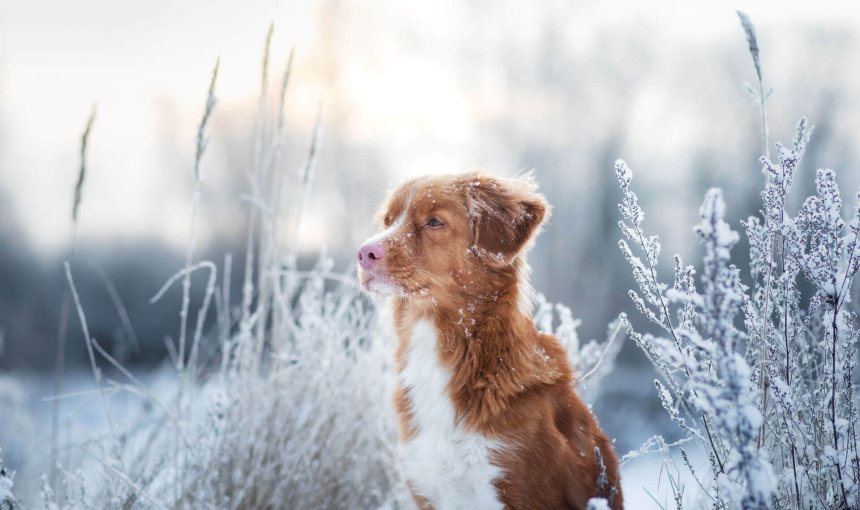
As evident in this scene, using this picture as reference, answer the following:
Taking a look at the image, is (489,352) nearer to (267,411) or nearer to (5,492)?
(267,411)

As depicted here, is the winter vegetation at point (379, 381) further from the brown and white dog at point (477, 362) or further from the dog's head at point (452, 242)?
the dog's head at point (452, 242)

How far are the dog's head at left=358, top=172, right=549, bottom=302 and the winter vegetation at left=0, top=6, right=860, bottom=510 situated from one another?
0.55 meters

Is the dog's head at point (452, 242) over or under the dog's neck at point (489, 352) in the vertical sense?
over

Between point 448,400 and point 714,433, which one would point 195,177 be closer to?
point 448,400

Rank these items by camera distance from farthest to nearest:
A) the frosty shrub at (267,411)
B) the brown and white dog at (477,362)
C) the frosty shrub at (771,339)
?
the frosty shrub at (267,411), the brown and white dog at (477,362), the frosty shrub at (771,339)

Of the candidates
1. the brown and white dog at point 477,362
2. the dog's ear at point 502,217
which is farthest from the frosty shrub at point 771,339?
the dog's ear at point 502,217

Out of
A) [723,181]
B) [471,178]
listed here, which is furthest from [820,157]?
[471,178]

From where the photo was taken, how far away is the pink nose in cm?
268

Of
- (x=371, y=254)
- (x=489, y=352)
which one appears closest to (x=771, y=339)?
(x=489, y=352)

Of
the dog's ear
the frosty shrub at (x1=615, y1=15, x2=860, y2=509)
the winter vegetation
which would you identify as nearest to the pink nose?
the dog's ear

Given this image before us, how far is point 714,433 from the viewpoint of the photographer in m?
2.30

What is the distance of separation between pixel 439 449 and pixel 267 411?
1.16 m

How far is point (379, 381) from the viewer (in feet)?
12.7

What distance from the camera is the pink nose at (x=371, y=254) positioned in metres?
2.68
